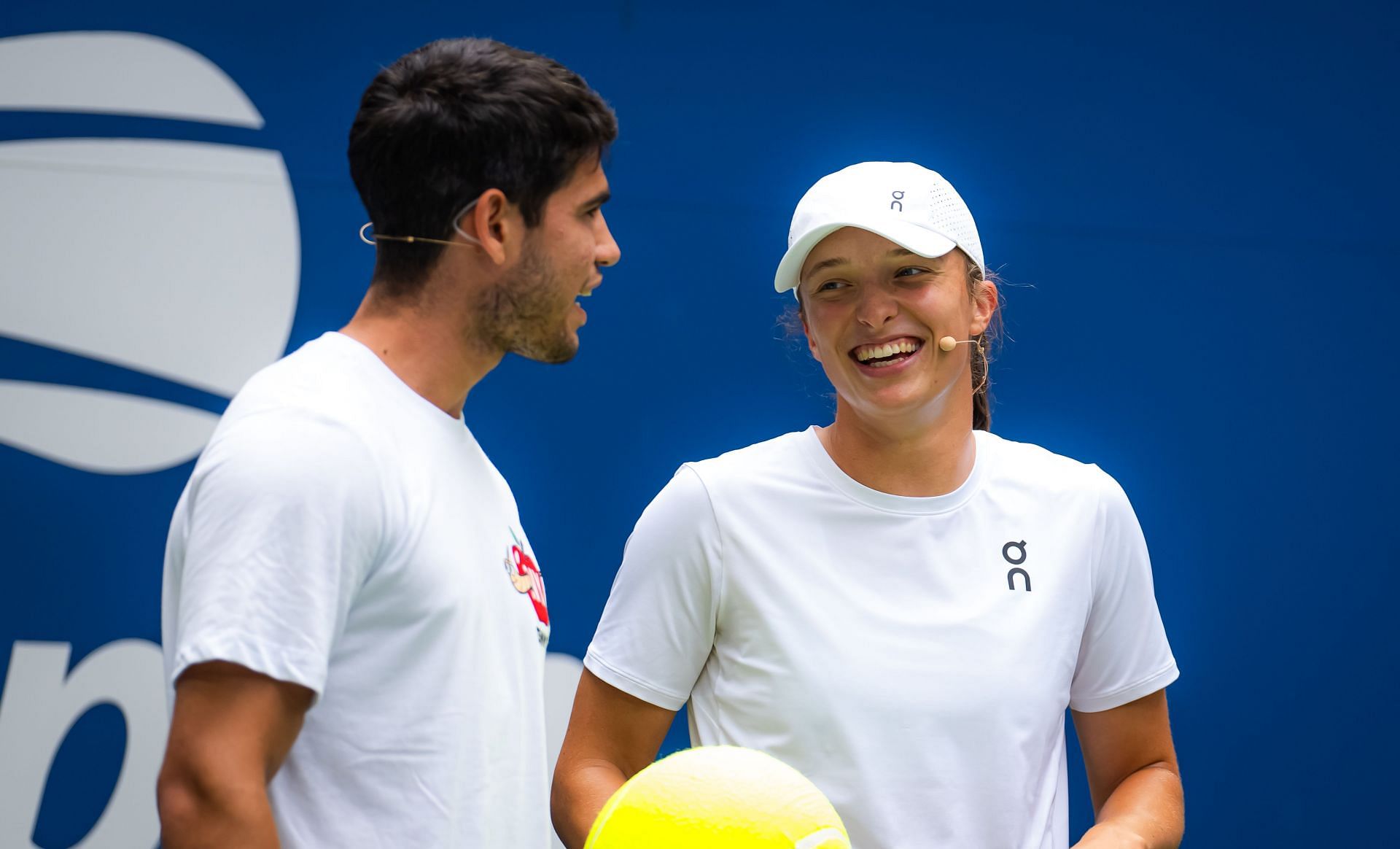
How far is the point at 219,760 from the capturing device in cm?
92

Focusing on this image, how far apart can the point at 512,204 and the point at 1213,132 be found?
6.21 feet

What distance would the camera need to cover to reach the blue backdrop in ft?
7.92

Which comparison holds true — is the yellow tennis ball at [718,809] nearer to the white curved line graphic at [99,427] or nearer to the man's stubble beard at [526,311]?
the man's stubble beard at [526,311]

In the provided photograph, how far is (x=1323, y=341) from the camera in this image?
2.60 metres

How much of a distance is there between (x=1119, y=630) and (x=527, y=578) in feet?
2.38

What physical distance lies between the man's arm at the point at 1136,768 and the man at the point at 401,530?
2.34 feet

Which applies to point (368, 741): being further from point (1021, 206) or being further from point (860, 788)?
point (1021, 206)

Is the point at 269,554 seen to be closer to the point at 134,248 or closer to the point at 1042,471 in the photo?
the point at 1042,471

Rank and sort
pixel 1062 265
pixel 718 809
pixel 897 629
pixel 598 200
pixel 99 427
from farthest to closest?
pixel 1062 265 → pixel 99 427 → pixel 897 629 → pixel 598 200 → pixel 718 809

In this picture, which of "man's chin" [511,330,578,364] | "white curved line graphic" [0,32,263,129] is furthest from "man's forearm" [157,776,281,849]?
"white curved line graphic" [0,32,263,129]

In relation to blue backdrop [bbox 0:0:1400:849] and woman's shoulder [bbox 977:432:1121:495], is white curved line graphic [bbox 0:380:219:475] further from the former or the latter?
woman's shoulder [bbox 977:432:1121:495]

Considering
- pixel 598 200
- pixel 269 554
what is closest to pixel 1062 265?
pixel 598 200

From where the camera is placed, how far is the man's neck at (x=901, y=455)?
1520mm

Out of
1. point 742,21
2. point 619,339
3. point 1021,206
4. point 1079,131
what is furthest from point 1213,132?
point 619,339
